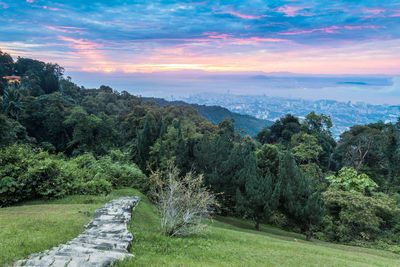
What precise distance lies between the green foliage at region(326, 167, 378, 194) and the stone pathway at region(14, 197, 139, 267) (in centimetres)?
1784

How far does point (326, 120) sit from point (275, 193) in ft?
95.2

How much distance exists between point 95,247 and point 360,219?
15.3 meters

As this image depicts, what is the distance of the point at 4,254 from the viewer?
15.3 ft

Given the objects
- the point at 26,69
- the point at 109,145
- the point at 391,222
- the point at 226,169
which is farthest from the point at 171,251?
the point at 26,69

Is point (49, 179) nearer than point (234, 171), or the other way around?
point (49, 179)

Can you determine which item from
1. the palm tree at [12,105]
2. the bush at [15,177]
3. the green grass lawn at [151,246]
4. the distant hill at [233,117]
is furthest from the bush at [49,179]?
the distant hill at [233,117]

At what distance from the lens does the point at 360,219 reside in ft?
46.8

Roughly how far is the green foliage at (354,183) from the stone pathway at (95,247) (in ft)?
58.5

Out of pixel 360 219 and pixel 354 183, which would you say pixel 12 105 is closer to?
pixel 360 219

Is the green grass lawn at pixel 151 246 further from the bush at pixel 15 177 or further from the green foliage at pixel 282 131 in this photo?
the green foliage at pixel 282 131

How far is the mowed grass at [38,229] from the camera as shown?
4984 mm

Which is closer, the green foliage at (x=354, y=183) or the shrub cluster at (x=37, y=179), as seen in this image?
the shrub cluster at (x=37, y=179)

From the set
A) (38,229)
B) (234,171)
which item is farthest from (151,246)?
(234,171)

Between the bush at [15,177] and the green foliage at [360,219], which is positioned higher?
the bush at [15,177]
